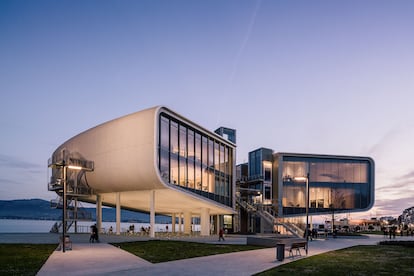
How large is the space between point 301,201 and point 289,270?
47.4 m

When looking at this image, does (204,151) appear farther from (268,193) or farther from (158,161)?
(268,193)

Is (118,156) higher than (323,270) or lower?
higher

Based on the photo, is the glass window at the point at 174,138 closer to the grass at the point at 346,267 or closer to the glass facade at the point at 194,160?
the glass facade at the point at 194,160

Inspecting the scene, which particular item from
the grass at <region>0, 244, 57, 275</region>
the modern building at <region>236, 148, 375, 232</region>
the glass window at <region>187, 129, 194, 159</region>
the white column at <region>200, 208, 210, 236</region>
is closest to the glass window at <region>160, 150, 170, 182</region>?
the glass window at <region>187, 129, 194, 159</region>

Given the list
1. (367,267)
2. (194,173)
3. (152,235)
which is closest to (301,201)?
(194,173)

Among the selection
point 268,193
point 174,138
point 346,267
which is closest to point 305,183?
point 268,193

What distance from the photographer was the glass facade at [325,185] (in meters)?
61.9

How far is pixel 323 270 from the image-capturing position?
53.4 feet

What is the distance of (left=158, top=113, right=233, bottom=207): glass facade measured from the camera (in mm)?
36719

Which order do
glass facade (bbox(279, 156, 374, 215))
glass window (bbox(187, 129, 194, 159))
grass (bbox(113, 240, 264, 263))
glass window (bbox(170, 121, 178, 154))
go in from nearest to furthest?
1. grass (bbox(113, 240, 264, 263))
2. glass window (bbox(170, 121, 178, 154))
3. glass window (bbox(187, 129, 194, 159))
4. glass facade (bbox(279, 156, 374, 215))

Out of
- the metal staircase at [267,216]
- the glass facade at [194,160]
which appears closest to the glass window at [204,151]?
the glass facade at [194,160]

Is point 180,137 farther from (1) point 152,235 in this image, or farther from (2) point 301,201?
(2) point 301,201

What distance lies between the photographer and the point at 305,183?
62375 mm

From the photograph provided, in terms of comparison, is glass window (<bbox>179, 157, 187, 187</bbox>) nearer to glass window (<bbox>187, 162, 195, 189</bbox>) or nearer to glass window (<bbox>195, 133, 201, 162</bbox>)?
glass window (<bbox>187, 162, 195, 189</bbox>)
